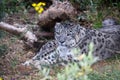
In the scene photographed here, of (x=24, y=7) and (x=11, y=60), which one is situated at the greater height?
(x=24, y=7)

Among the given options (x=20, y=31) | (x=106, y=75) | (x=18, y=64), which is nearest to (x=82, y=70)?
(x=106, y=75)

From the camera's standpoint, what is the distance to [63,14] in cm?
758

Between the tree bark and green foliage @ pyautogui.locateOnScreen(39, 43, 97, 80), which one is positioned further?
the tree bark

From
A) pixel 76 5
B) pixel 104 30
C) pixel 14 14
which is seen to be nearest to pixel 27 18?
pixel 14 14

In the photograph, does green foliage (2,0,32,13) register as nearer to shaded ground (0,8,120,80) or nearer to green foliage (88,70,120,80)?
shaded ground (0,8,120,80)

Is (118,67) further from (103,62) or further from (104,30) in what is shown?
(104,30)

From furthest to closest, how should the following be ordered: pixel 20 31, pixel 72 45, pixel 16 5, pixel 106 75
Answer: pixel 16 5
pixel 20 31
pixel 72 45
pixel 106 75

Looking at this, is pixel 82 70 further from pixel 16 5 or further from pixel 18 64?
pixel 16 5

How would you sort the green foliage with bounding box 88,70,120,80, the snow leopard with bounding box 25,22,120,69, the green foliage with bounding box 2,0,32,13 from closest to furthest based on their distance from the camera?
the green foliage with bounding box 88,70,120,80
the snow leopard with bounding box 25,22,120,69
the green foliage with bounding box 2,0,32,13

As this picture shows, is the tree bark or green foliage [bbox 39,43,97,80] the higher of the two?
green foliage [bbox 39,43,97,80]

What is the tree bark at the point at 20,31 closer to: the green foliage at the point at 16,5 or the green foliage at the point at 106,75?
the green foliage at the point at 16,5

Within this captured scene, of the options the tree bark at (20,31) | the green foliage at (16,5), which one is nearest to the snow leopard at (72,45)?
the tree bark at (20,31)

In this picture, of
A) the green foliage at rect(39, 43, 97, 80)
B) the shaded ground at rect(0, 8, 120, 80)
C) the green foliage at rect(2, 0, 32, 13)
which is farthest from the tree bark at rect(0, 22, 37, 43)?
the green foliage at rect(39, 43, 97, 80)

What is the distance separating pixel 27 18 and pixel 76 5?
1.14 metres
